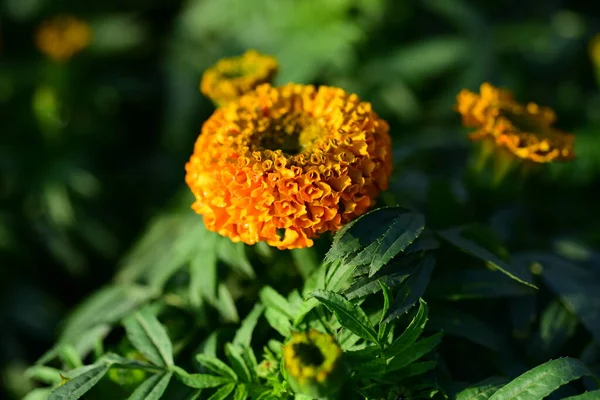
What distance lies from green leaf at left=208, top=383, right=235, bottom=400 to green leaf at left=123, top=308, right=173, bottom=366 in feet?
0.53

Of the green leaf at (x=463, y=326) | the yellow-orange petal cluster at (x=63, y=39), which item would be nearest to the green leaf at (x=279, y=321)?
the green leaf at (x=463, y=326)

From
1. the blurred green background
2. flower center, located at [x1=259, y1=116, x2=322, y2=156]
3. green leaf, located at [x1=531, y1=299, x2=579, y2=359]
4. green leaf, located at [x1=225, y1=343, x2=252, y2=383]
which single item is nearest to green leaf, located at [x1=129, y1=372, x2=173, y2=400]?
green leaf, located at [x1=225, y1=343, x2=252, y2=383]

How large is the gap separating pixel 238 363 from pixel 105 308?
68cm

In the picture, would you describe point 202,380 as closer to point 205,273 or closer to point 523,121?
point 205,273

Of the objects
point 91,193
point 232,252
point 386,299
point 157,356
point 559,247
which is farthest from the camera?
point 91,193

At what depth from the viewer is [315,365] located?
116 centimetres

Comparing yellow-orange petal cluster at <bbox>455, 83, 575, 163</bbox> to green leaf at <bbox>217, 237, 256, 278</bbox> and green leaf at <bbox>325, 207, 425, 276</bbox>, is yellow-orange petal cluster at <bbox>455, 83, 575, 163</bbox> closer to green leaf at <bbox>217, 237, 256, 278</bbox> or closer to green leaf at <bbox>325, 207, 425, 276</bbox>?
green leaf at <bbox>325, 207, 425, 276</bbox>

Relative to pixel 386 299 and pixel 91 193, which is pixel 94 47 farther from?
pixel 386 299

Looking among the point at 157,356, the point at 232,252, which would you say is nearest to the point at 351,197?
the point at 232,252

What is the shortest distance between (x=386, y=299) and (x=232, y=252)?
55cm

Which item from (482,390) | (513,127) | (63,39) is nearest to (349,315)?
(482,390)

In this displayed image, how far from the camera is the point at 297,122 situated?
163 cm

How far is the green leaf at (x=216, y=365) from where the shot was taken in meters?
1.47

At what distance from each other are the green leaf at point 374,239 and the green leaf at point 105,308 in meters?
0.81
